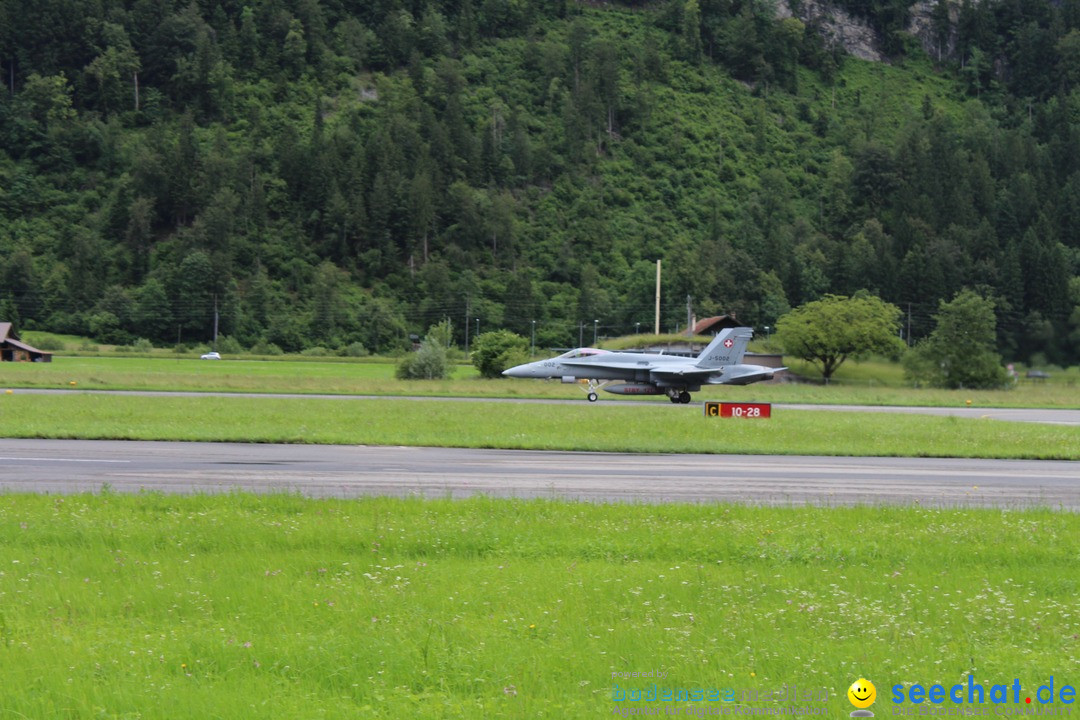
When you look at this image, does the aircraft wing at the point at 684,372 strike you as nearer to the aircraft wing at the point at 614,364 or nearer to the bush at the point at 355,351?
the aircraft wing at the point at 614,364

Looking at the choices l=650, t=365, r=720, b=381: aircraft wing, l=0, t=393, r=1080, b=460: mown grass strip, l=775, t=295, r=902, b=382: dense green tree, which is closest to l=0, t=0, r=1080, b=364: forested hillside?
l=775, t=295, r=902, b=382: dense green tree

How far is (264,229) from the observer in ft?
391

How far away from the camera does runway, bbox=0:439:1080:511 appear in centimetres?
1585

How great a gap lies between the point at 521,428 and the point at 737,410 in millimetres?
8494

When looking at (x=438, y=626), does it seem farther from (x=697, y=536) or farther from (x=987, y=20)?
(x=987, y=20)

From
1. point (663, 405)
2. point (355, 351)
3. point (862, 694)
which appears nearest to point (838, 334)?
point (663, 405)

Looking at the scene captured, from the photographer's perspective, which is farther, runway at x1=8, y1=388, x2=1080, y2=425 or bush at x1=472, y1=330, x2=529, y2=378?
bush at x1=472, y1=330, x2=529, y2=378

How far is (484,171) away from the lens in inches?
5379

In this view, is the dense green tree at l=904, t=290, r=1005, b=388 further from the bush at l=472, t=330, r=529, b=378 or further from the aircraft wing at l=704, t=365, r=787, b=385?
the bush at l=472, t=330, r=529, b=378

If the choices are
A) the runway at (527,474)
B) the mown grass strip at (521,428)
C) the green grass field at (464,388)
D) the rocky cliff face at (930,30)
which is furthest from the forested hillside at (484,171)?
the runway at (527,474)

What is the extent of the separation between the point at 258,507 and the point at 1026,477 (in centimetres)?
1466

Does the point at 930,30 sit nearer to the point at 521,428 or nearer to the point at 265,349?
the point at 265,349

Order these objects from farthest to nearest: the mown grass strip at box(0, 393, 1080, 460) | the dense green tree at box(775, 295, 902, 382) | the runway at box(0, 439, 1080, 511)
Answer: the dense green tree at box(775, 295, 902, 382)
the mown grass strip at box(0, 393, 1080, 460)
the runway at box(0, 439, 1080, 511)

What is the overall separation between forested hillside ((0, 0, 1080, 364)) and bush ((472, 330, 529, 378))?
4259 centimetres
